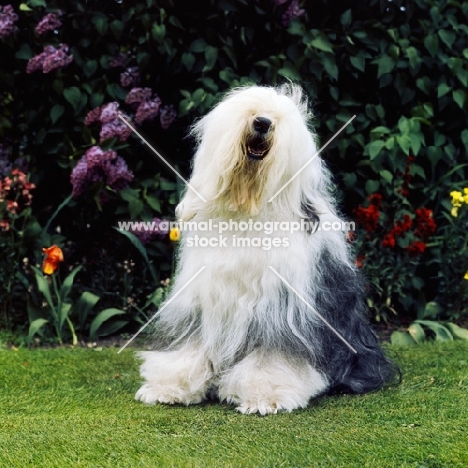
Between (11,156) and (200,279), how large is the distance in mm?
2612

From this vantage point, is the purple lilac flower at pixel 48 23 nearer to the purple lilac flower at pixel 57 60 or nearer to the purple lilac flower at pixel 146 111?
the purple lilac flower at pixel 57 60

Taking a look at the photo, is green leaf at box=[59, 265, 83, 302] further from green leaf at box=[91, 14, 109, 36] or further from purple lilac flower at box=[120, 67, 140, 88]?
green leaf at box=[91, 14, 109, 36]

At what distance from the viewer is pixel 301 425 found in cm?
315

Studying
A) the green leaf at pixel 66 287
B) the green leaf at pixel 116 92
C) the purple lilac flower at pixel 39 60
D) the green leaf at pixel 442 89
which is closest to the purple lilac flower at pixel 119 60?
the green leaf at pixel 116 92

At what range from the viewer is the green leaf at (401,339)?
16.5 ft

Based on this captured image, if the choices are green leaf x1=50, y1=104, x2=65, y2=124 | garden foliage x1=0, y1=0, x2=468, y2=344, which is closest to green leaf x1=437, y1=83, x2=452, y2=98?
garden foliage x1=0, y1=0, x2=468, y2=344

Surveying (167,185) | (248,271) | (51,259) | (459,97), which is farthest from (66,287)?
(459,97)

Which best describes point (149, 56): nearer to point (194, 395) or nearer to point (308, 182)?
point (308, 182)

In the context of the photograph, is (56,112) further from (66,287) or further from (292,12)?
(292,12)

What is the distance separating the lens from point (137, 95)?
5.21m

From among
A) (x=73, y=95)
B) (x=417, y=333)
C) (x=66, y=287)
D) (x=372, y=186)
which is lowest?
(x=66, y=287)

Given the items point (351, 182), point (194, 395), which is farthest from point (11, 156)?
point (194, 395)

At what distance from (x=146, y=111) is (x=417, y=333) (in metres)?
2.30

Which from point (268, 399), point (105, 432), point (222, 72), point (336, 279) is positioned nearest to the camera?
point (105, 432)
